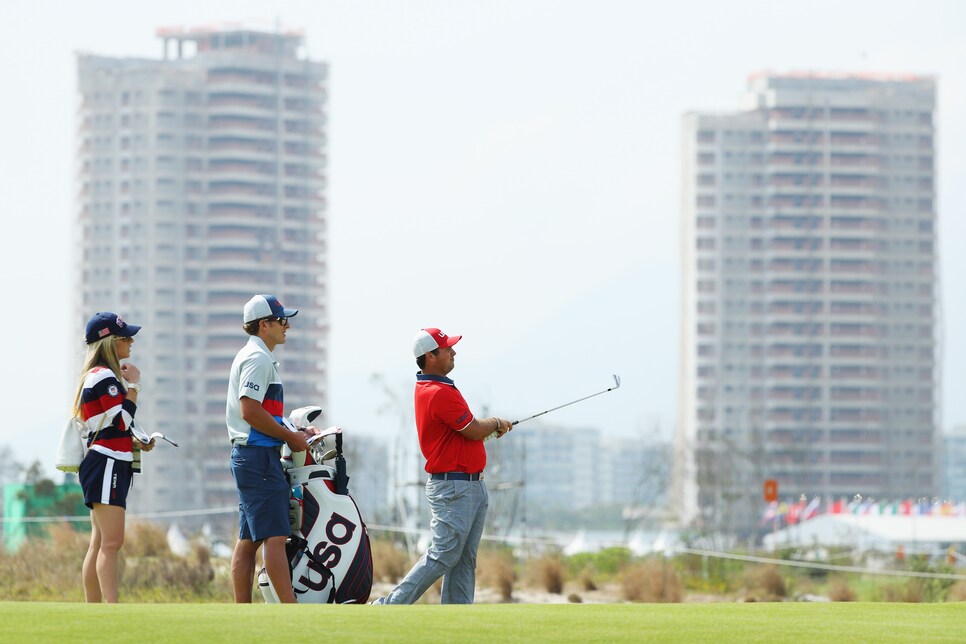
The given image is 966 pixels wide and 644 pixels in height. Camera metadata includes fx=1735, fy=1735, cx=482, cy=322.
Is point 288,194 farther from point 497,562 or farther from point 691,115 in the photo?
point 497,562

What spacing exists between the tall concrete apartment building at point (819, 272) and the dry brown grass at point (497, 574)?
11712cm

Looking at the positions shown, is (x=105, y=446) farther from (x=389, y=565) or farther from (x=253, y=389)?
(x=389, y=565)

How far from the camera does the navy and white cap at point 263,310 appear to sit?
867 centimetres

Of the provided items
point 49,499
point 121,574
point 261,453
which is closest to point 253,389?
point 261,453

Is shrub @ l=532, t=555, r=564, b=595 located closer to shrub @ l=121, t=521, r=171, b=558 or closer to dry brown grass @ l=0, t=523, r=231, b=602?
dry brown grass @ l=0, t=523, r=231, b=602

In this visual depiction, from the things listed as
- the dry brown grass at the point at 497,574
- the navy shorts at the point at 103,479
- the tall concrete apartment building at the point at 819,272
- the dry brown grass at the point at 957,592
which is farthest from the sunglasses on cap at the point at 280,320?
the tall concrete apartment building at the point at 819,272

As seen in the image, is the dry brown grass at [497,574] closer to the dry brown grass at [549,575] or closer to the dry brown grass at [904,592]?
the dry brown grass at [549,575]

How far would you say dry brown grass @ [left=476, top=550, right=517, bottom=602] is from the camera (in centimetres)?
1811

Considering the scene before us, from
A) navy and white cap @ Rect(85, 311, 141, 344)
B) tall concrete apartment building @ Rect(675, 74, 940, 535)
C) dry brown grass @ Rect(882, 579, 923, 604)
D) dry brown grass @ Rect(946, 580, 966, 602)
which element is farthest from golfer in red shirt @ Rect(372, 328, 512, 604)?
tall concrete apartment building @ Rect(675, 74, 940, 535)

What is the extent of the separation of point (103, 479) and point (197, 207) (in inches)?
5000

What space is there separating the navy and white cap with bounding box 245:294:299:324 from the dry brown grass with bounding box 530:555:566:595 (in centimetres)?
1114

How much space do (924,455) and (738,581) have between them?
117851 mm

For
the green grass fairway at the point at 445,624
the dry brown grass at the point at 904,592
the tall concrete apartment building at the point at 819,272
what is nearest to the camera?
the green grass fairway at the point at 445,624

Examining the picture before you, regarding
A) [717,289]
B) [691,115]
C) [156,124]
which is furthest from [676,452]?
[156,124]
